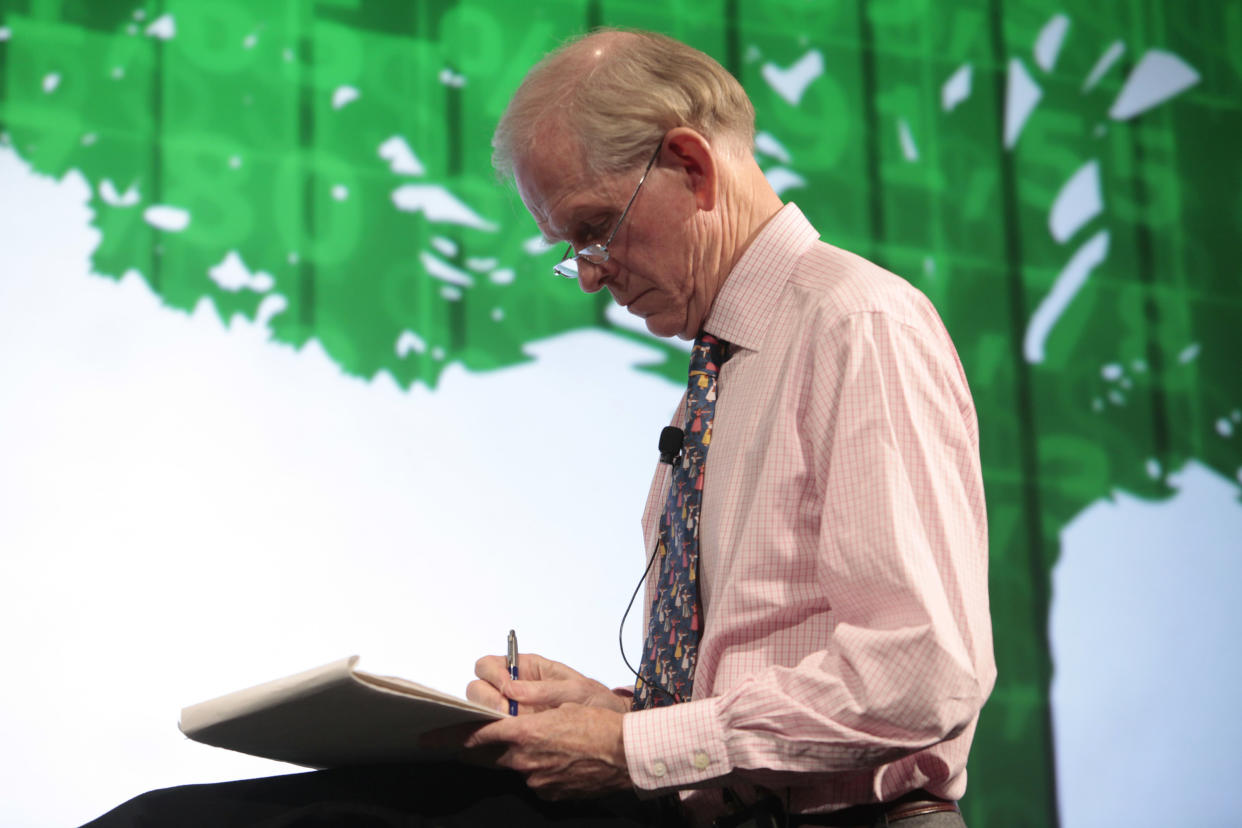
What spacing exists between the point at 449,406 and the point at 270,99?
86cm

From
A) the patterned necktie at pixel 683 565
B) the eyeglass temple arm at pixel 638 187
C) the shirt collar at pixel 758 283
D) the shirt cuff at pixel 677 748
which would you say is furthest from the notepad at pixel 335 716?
the eyeglass temple arm at pixel 638 187

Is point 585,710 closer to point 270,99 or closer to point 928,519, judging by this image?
point 928,519

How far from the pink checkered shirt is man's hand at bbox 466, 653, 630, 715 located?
0.21 metres

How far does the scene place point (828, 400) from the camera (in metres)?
1.41

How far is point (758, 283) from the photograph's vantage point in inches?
64.4

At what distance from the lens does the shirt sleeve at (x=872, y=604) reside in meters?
1.25

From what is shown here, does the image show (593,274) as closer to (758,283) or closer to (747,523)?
(758,283)

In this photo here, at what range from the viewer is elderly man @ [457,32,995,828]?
1277 millimetres

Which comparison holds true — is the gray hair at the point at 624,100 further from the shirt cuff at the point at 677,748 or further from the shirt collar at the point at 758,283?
the shirt cuff at the point at 677,748

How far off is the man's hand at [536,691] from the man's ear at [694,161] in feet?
2.10

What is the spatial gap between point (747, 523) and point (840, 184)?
245cm

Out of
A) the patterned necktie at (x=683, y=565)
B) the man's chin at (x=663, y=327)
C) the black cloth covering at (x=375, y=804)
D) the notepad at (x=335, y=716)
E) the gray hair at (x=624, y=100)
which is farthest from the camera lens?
the man's chin at (x=663, y=327)

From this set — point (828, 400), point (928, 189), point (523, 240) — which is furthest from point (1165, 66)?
point (828, 400)

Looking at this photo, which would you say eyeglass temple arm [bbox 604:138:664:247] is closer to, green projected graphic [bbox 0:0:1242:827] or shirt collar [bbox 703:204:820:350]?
shirt collar [bbox 703:204:820:350]
